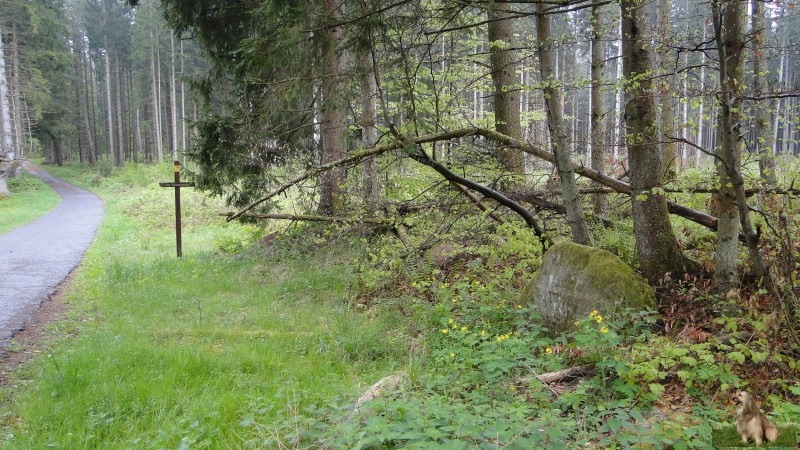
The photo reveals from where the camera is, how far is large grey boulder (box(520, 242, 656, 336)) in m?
4.60

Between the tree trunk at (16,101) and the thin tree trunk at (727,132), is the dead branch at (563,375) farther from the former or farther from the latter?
the tree trunk at (16,101)

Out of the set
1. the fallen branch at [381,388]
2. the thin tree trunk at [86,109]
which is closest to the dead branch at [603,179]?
the fallen branch at [381,388]

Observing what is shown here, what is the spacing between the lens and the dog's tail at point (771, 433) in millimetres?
2314

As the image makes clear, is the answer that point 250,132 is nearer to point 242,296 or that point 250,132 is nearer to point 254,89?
point 254,89

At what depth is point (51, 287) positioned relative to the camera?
28.5ft

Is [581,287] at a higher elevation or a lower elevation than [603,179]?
lower

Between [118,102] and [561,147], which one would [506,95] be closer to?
[561,147]

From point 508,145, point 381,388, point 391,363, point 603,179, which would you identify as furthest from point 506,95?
point 381,388

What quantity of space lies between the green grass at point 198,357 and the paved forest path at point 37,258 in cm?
55

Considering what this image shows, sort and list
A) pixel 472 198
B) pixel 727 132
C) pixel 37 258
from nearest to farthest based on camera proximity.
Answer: pixel 727 132 → pixel 472 198 → pixel 37 258

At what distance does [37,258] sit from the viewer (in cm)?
1100

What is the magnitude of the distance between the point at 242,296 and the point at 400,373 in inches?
159

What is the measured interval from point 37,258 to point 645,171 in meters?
11.8

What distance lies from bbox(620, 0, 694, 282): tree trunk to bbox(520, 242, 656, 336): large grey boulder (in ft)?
1.61
